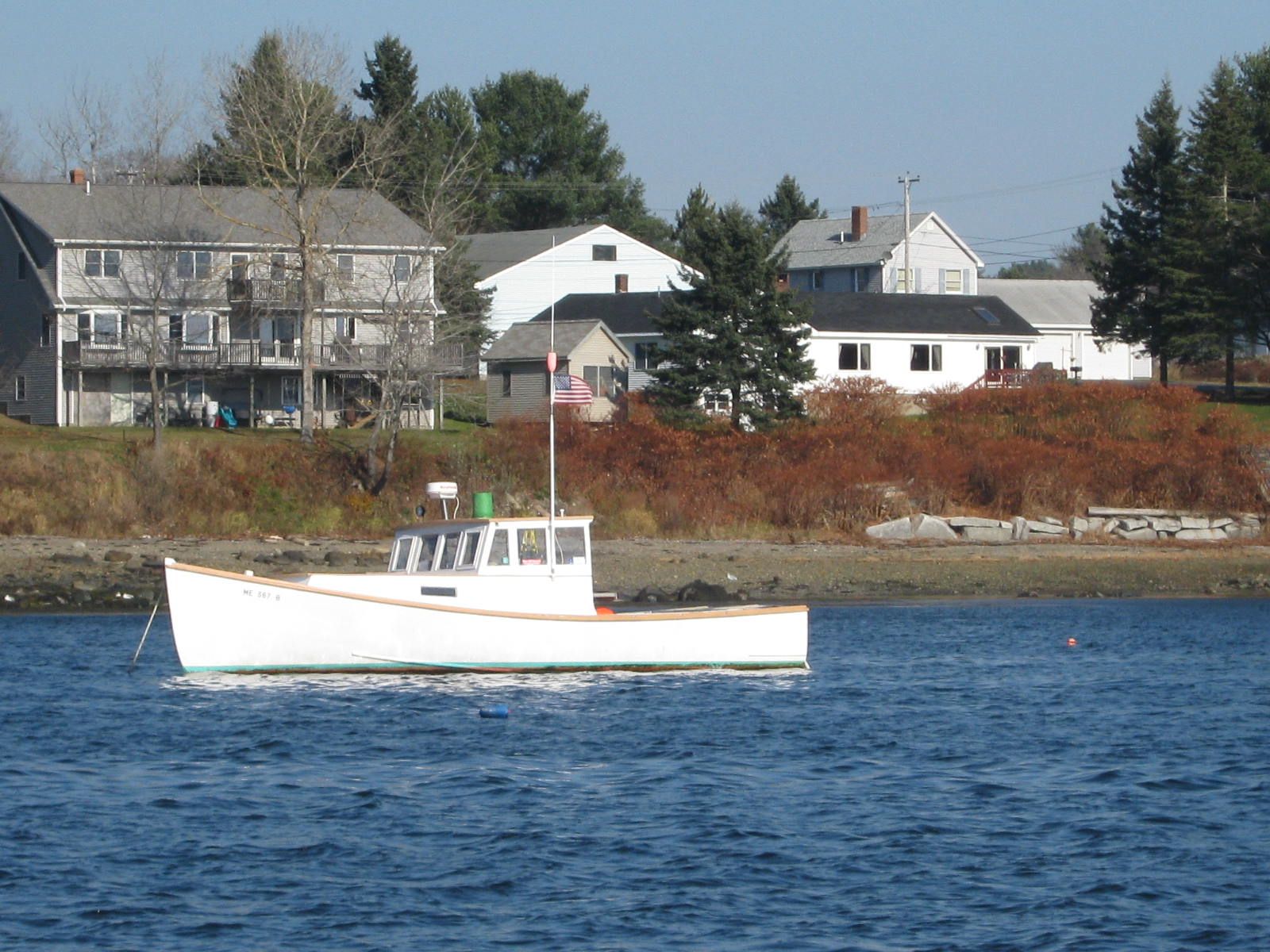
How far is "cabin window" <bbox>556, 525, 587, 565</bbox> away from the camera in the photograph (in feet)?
80.6

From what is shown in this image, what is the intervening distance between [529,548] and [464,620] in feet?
4.76

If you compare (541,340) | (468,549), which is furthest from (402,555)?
(541,340)

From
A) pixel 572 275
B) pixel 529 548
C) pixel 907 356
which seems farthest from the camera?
pixel 572 275

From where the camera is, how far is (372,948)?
13.0 metres

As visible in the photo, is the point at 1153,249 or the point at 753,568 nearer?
the point at 753,568

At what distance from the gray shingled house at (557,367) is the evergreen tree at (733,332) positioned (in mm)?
7374

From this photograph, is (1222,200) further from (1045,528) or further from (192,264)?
(192,264)

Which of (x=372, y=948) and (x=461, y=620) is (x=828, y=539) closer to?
(x=461, y=620)

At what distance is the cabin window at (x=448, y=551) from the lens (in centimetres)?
2472

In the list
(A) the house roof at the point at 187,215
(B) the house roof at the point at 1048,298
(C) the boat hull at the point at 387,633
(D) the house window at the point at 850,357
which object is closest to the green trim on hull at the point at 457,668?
(C) the boat hull at the point at 387,633

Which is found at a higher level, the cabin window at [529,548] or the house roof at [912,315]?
the house roof at [912,315]

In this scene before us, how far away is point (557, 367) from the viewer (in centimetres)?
5972

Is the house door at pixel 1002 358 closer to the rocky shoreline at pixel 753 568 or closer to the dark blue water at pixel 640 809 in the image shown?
the rocky shoreline at pixel 753 568

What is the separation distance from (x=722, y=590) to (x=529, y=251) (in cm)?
4821
